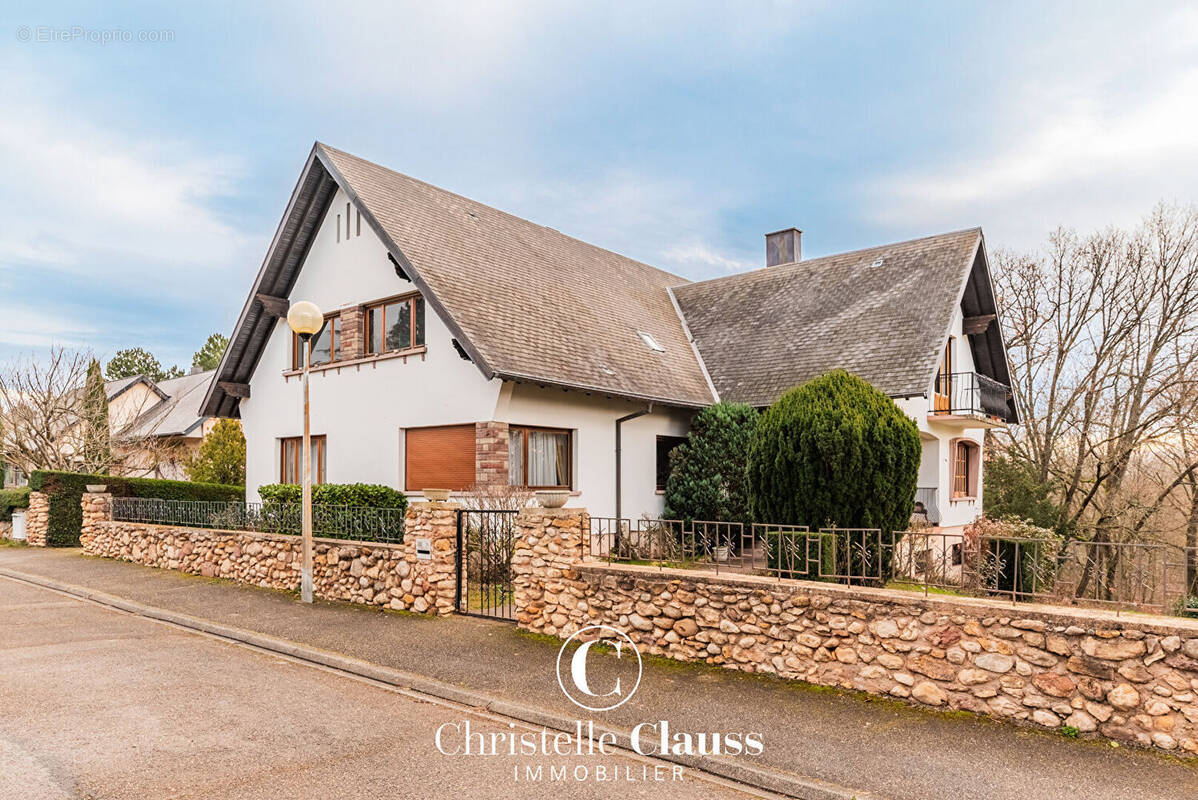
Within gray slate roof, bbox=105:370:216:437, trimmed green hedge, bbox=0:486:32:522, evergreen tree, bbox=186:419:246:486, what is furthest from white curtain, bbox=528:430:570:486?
gray slate roof, bbox=105:370:216:437

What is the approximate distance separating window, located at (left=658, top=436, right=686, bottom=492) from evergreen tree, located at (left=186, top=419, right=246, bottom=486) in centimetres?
1485

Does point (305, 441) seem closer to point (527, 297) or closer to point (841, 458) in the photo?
point (527, 297)

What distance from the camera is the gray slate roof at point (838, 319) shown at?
1694 cm

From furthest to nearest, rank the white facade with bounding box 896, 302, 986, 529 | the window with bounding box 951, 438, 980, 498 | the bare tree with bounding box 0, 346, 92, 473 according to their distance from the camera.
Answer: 1. the bare tree with bounding box 0, 346, 92, 473
2. the window with bounding box 951, 438, 980, 498
3. the white facade with bounding box 896, 302, 986, 529

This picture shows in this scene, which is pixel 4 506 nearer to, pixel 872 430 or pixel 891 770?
pixel 872 430

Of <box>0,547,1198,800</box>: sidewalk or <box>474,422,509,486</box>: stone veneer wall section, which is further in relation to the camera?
<box>474,422,509,486</box>: stone veneer wall section

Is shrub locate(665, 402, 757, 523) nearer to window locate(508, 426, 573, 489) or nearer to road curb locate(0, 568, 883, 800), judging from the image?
window locate(508, 426, 573, 489)

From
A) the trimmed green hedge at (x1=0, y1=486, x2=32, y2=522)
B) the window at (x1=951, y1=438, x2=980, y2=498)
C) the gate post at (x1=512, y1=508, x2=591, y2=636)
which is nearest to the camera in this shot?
the gate post at (x1=512, y1=508, x2=591, y2=636)

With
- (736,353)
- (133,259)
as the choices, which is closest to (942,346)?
(736,353)

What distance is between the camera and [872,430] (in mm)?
9898

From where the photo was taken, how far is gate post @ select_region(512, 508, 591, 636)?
8.68 meters

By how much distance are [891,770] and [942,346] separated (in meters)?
12.9

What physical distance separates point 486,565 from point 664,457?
717 cm

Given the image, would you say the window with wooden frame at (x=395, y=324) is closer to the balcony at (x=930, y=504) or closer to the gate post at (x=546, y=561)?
the gate post at (x=546, y=561)
